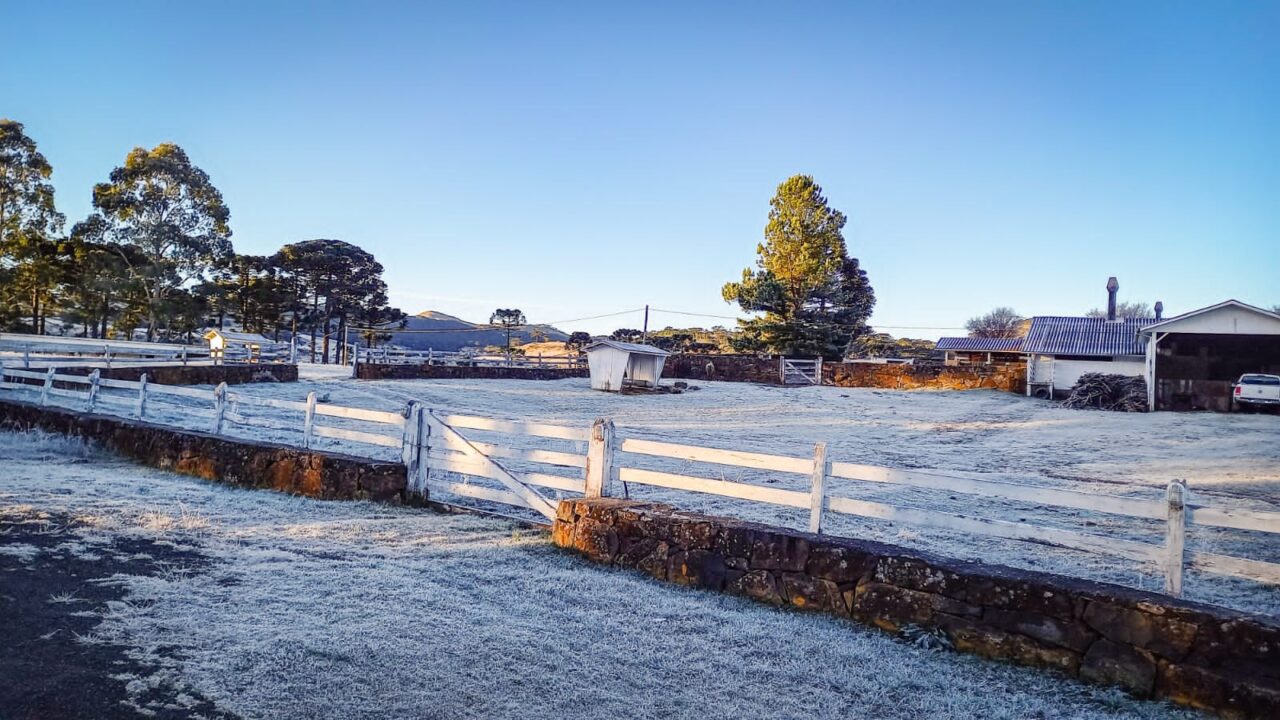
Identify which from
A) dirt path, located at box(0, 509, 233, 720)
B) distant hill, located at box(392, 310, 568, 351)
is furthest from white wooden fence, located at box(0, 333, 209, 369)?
distant hill, located at box(392, 310, 568, 351)

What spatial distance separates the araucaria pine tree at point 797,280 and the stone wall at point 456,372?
12.0m

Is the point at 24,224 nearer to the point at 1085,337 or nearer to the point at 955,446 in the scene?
the point at 955,446

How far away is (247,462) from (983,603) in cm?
810

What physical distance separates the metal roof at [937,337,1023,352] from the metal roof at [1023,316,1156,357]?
25.1 meters

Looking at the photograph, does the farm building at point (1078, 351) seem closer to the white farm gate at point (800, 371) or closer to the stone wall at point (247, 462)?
the white farm gate at point (800, 371)

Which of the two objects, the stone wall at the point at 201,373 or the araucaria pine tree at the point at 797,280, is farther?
the araucaria pine tree at the point at 797,280

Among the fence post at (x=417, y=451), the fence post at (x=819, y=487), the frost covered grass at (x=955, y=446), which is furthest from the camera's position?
the fence post at (x=417, y=451)

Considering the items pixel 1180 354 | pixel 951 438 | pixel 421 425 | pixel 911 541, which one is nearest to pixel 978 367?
pixel 1180 354

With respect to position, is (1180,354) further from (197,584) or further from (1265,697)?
(197,584)

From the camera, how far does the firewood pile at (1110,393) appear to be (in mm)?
25014

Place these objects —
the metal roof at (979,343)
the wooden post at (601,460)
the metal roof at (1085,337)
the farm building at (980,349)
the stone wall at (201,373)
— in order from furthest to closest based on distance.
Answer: the metal roof at (979,343) < the farm building at (980,349) < the metal roof at (1085,337) < the stone wall at (201,373) < the wooden post at (601,460)

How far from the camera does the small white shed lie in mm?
30500

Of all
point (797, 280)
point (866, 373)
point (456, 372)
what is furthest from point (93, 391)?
point (797, 280)

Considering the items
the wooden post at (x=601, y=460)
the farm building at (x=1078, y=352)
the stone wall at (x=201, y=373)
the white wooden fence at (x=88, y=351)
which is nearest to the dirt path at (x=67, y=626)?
the wooden post at (x=601, y=460)
